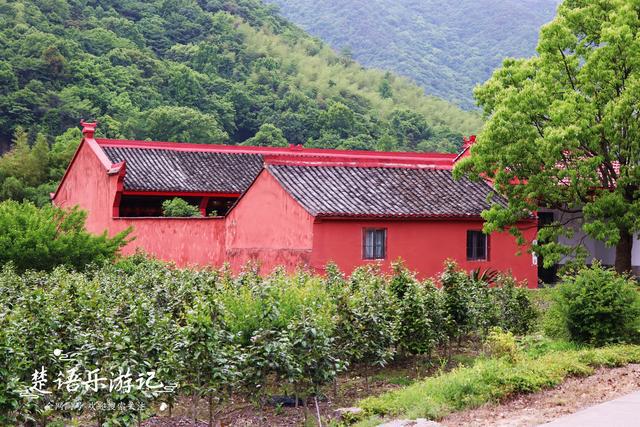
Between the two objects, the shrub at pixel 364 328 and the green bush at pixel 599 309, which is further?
the green bush at pixel 599 309

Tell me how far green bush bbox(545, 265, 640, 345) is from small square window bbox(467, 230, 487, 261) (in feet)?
36.0

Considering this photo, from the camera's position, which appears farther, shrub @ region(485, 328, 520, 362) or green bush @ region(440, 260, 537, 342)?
green bush @ region(440, 260, 537, 342)

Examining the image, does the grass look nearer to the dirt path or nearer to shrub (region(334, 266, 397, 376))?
the dirt path

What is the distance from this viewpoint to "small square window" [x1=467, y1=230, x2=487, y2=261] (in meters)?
27.0

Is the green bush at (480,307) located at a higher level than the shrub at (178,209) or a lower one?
lower

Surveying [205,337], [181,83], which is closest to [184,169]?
[205,337]

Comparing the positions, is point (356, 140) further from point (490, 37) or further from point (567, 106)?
point (490, 37)

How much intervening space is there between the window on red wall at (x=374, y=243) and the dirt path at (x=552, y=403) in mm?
12689

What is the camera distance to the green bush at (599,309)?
610 inches

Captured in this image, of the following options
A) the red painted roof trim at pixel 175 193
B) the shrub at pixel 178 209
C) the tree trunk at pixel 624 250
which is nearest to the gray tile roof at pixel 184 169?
the red painted roof trim at pixel 175 193

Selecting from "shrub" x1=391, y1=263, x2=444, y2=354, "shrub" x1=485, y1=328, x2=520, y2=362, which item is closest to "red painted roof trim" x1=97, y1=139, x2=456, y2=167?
"shrub" x1=391, y1=263, x2=444, y2=354

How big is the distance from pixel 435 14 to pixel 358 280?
171694 mm

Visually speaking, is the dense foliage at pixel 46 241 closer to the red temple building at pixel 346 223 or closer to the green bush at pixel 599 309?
the red temple building at pixel 346 223

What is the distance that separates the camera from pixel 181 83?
238 ft
